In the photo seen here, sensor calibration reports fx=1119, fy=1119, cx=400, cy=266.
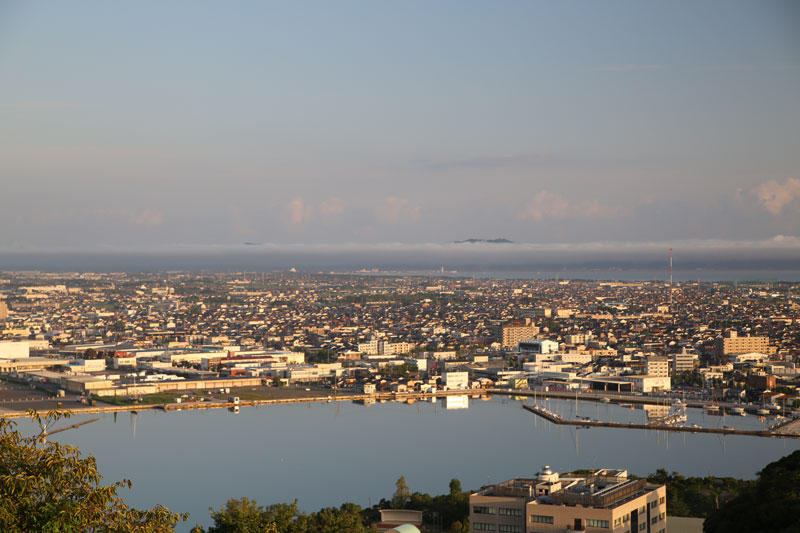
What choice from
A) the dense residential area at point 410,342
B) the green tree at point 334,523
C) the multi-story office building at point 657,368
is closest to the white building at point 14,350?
the dense residential area at point 410,342

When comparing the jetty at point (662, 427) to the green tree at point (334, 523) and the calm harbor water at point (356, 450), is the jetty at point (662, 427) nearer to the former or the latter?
the calm harbor water at point (356, 450)

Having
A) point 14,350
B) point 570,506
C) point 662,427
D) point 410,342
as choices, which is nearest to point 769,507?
point 570,506

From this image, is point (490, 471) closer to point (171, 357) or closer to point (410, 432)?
point (410, 432)

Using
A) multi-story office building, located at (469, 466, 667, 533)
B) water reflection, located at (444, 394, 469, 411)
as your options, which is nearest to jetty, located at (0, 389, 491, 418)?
water reflection, located at (444, 394, 469, 411)

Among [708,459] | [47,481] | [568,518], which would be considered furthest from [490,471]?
[47,481]

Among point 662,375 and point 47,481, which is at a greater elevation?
point 47,481

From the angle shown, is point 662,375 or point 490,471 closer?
point 490,471

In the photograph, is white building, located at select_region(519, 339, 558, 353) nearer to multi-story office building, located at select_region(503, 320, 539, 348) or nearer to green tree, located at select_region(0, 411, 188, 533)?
multi-story office building, located at select_region(503, 320, 539, 348)
